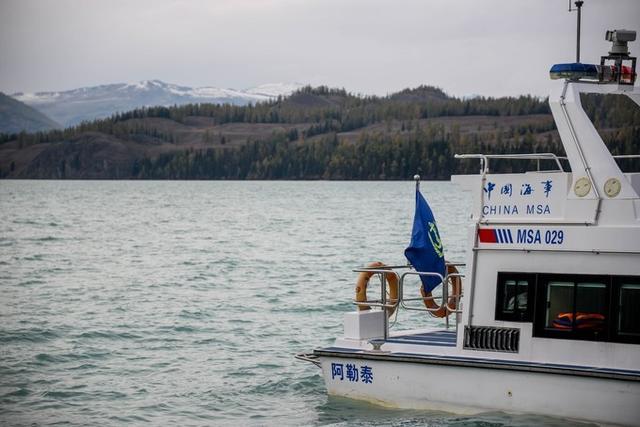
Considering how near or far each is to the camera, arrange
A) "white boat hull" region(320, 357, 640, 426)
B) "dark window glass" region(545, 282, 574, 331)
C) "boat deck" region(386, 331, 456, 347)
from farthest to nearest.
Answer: "boat deck" region(386, 331, 456, 347) < "dark window glass" region(545, 282, 574, 331) < "white boat hull" region(320, 357, 640, 426)

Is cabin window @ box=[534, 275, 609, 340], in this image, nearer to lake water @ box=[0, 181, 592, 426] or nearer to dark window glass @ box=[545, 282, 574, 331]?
dark window glass @ box=[545, 282, 574, 331]

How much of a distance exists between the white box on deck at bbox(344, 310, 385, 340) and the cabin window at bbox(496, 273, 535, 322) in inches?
78.0

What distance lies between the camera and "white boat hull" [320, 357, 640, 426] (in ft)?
42.2

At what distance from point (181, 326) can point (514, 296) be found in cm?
1376

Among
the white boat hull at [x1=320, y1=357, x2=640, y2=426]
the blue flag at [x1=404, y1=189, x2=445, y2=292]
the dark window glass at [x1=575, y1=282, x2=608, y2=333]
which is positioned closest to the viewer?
the white boat hull at [x1=320, y1=357, x2=640, y2=426]

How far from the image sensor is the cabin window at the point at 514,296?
13.9 metres

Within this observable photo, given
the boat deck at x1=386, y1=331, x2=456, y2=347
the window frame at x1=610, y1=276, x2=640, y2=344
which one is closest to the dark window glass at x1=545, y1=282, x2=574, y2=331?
the window frame at x1=610, y1=276, x2=640, y2=344

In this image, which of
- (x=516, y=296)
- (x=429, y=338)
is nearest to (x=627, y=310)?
(x=516, y=296)

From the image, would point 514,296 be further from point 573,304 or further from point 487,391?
point 487,391

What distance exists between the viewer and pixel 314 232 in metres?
68.9

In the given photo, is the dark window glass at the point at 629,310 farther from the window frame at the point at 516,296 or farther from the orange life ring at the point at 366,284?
the orange life ring at the point at 366,284

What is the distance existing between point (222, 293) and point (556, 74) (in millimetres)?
22157

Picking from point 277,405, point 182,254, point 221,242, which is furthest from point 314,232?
point 277,405

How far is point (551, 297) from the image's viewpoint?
45.1 feet
